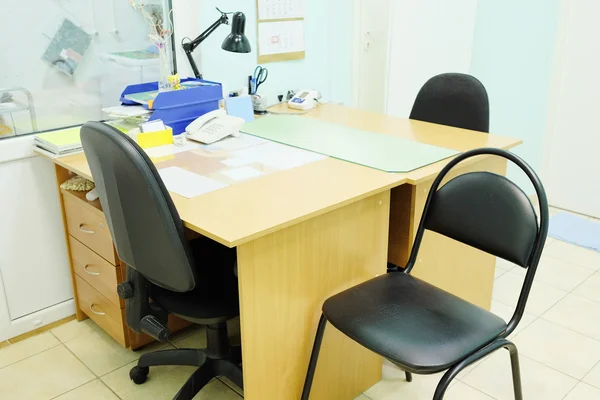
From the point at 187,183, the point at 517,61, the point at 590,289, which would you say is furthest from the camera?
the point at 517,61

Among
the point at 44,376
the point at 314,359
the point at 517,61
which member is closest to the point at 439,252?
the point at 314,359

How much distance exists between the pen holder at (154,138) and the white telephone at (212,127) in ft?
0.31

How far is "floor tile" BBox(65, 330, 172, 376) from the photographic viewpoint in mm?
2189

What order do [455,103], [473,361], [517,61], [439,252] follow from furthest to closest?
[517,61] < [455,103] < [439,252] < [473,361]

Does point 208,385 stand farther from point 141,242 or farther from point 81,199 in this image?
point 81,199

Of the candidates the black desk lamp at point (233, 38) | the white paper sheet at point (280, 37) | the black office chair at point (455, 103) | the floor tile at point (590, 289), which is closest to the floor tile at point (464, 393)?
the floor tile at point (590, 289)

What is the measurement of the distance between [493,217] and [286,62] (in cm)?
179

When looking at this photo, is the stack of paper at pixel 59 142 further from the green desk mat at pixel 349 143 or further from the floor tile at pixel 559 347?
the floor tile at pixel 559 347

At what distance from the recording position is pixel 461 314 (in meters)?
1.63

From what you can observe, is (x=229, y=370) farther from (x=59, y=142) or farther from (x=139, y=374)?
(x=59, y=142)

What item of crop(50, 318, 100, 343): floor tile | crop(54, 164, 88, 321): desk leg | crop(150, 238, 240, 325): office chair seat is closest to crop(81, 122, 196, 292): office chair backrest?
crop(150, 238, 240, 325): office chair seat

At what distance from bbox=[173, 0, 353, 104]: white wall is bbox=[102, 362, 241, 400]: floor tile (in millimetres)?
1354

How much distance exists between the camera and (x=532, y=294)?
8.94 ft

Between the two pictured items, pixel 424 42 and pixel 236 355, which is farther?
pixel 424 42
